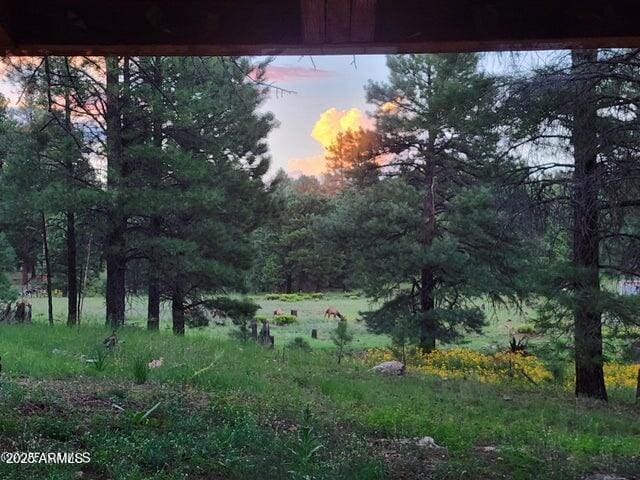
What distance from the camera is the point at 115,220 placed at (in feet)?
46.7

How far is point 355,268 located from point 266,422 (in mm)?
14423

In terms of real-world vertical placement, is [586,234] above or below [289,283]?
above

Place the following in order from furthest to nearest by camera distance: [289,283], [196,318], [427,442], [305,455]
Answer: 1. [289,283]
2. [196,318]
3. [427,442]
4. [305,455]

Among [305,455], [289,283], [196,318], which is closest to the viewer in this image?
[305,455]

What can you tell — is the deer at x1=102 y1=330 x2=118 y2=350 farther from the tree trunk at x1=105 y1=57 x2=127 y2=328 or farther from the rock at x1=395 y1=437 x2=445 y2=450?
the rock at x1=395 y1=437 x2=445 y2=450

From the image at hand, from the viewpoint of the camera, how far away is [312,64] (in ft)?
13.3


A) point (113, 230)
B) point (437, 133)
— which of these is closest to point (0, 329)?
point (113, 230)

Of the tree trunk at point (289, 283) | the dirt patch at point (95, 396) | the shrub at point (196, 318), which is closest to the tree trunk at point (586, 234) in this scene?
the dirt patch at point (95, 396)

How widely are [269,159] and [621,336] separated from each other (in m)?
12.7

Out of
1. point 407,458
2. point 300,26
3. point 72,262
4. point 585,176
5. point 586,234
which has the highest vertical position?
point 300,26

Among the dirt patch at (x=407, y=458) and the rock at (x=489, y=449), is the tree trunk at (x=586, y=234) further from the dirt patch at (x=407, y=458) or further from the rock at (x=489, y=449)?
the dirt patch at (x=407, y=458)

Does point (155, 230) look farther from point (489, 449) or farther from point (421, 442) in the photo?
point (489, 449)

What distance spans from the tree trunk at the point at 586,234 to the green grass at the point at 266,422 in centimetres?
106

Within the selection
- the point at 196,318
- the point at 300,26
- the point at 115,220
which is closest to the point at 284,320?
the point at 196,318
